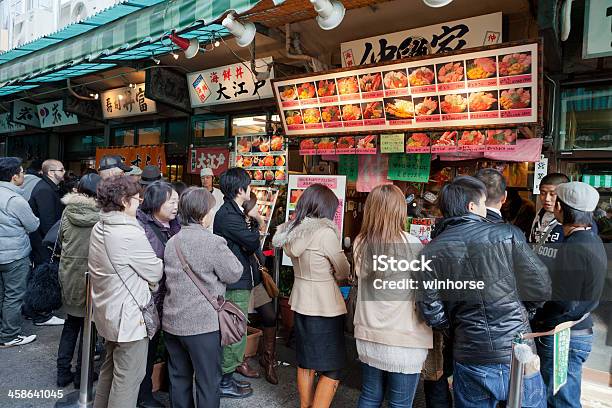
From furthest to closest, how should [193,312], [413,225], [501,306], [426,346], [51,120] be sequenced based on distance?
1. [51,120]
2. [413,225]
3. [193,312]
4. [426,346]
5. [501,306]

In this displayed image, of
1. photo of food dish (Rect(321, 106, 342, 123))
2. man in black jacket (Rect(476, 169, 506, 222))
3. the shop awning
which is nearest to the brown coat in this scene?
man in black jacket (Rect(476, 169, 506, 222))

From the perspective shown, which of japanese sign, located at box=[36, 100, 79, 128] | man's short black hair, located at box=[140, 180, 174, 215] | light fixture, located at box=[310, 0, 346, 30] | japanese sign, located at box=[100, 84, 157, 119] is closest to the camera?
man's short black hair, located at box=[140, 180, 174, 215]

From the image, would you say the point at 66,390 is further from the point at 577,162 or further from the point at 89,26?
the point at 577,162

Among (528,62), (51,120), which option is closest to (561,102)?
(528,62)

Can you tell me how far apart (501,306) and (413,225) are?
12.0 ft

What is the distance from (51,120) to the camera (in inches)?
457

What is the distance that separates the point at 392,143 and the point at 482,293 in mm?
3581

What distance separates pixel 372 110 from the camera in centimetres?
589

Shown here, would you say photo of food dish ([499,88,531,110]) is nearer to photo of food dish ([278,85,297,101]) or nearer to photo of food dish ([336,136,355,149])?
photo of food dish ([336,136,355,149])

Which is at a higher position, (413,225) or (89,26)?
(89,26)

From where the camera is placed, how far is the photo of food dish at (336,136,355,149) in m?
6.29

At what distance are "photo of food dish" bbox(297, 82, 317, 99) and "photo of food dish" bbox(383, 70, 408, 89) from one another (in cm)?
117

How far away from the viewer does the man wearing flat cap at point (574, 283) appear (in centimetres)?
299

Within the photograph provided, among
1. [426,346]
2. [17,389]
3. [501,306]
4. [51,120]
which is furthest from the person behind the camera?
[51,120]
